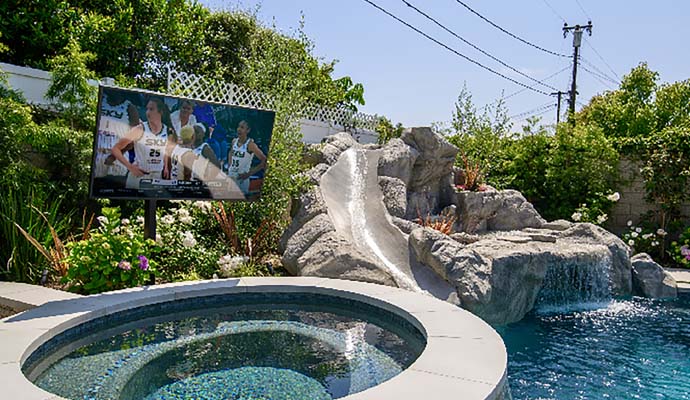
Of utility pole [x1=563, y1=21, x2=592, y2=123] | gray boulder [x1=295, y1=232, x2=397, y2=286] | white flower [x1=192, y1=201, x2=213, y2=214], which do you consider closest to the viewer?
gray boulder [x1=295, y1=232, x2=397, y2=286]

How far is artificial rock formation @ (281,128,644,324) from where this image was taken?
6.01 meters

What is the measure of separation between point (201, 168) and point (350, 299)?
2242mm

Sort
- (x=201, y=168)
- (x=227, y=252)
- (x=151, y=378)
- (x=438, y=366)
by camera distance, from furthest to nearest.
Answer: (x=227, y=252), (x=201, y=168), (x=151, y=378), (x=438, y=366)

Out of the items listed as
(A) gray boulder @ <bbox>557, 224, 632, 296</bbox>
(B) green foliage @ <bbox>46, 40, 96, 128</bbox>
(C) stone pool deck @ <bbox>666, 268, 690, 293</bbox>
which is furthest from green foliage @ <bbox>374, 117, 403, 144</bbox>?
(B) green foliage @ <bbox>46, 40, 96, 128</bbox>

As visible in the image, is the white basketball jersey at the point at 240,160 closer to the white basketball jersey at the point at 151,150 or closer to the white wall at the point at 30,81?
the white basketball jersey at the point at 151,150

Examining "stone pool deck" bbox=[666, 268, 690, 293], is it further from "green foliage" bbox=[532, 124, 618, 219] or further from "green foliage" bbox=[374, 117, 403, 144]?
"green foliage" bbox=[374, 117, 403, 144]

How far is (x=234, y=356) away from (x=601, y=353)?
3639 mm

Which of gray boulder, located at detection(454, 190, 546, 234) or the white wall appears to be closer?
the white wall

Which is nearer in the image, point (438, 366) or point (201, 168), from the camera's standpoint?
point (438, 366)

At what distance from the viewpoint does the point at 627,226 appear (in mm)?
11336

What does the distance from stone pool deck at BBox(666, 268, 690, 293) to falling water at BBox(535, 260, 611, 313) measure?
143 cm

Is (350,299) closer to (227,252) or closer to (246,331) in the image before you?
(246,331)

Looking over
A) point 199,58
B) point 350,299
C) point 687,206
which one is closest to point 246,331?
point 350,299

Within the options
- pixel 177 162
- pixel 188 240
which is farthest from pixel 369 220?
pixel 177 162
